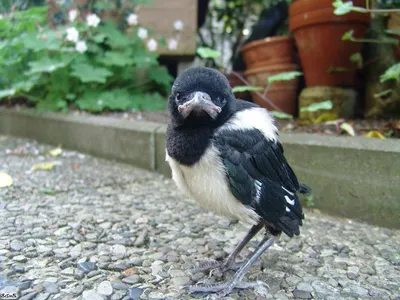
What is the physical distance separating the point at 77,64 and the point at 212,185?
325cm

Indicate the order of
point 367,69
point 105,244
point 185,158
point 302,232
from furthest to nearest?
point 367,69 → point 302,232 → point 105,244 → point 185,158

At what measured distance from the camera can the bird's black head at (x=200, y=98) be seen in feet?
4.98

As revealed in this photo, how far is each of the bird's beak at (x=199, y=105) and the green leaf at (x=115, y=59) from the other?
2983mm

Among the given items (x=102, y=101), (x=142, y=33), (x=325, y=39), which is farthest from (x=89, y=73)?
(x=325, y=39)

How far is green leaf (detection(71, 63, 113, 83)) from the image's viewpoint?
409 centimetres

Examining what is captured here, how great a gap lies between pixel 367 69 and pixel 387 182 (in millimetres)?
1658

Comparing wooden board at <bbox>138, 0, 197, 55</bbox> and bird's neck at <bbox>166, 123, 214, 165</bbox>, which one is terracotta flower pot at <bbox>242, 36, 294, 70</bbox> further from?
bird's neck at <bbox>166, 123, 214, 165</bbox>

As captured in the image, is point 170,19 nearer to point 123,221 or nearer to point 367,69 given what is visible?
point 367,69

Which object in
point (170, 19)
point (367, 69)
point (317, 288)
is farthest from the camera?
point (170, 19)

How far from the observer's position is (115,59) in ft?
14.2

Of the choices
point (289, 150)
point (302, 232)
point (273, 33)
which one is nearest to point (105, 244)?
point (302, 232)

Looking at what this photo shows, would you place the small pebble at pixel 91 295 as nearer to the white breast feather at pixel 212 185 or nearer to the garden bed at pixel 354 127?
the white breast feather at pixel 212 185

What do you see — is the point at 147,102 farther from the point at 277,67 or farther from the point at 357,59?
the point at 357,59

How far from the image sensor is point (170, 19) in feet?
18.0
